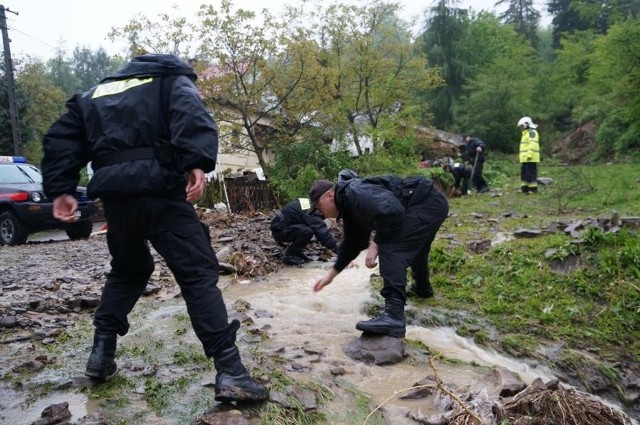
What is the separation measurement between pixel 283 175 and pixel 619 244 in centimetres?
1106

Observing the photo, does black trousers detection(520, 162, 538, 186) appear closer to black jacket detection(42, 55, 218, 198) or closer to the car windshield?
the car windshield

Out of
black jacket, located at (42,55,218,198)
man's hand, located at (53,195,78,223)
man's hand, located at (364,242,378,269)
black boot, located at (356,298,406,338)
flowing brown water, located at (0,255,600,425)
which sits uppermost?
black jacket, located at (42,55,218,198)

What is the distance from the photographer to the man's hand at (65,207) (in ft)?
8.70

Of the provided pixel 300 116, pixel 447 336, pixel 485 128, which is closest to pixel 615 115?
pixel 485 128

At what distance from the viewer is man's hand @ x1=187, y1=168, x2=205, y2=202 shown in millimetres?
2430

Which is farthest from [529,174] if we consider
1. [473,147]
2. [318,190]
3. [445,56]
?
[445,56]

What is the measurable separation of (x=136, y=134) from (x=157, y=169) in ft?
0.71

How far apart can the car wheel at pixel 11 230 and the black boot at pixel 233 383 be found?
10442 millimetres

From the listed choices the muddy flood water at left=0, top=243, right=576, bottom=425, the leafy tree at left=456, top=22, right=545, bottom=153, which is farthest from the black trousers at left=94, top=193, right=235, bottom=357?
the leafy tree at left=456, top=22, right=545, bottom=153

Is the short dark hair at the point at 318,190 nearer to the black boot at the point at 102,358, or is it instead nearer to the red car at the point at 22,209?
the black boot at the point at 102,358

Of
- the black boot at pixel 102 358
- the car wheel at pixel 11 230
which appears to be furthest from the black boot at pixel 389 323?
the car wheel at pixel 11 230

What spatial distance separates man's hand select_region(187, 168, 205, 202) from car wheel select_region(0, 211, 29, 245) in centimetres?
1038

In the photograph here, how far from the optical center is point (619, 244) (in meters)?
4.79

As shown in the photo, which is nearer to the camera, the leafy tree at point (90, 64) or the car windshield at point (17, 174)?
the car windshield at point (17, 174)
